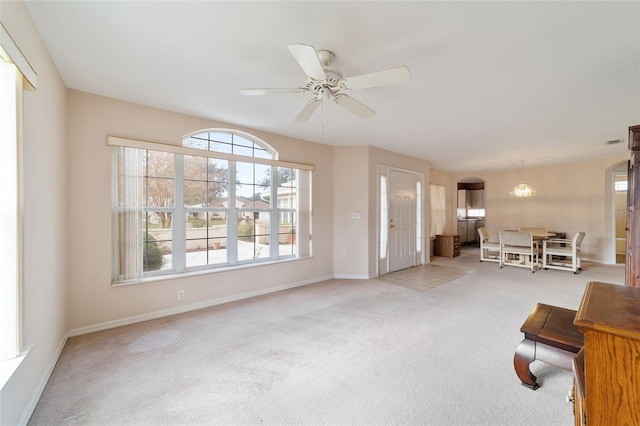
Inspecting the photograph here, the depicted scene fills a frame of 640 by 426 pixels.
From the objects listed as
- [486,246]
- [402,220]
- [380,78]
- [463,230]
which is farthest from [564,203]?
[380,78]

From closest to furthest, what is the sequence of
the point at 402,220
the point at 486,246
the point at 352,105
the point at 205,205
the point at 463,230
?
the point at 352,105 < the point at 205,205 < the point at 402,220 < the point at 486,246 < the point at 463,230

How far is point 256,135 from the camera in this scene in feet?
13.1

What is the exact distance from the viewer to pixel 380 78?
1816 millimetres

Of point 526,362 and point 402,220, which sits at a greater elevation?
point 402,220

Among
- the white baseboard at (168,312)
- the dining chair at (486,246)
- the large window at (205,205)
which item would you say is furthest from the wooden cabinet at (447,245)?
the white baseboard at (168,312)

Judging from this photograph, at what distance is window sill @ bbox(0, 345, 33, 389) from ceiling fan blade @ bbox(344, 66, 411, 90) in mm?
2589

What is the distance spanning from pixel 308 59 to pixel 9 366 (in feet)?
7.93

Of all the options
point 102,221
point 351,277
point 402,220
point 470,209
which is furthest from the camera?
point 470,209

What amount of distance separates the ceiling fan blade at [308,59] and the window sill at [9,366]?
7.47 ft

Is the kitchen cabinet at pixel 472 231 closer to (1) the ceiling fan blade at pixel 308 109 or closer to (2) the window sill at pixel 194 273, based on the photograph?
(2) the window sill at pixel 194 273

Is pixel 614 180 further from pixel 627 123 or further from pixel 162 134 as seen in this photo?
pixel 162 134

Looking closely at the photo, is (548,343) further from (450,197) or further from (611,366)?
(450,197)

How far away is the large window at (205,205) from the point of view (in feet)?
9.74

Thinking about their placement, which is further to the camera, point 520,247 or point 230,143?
point 520,247
